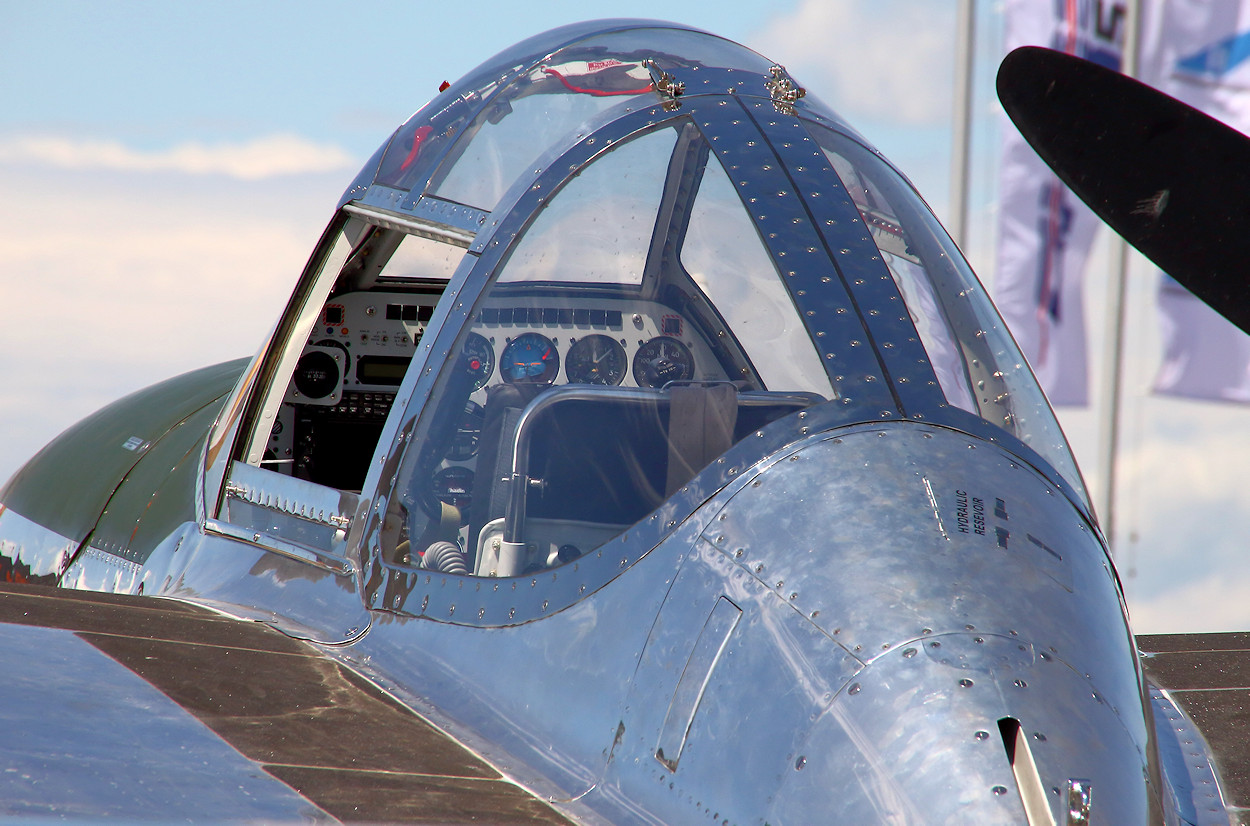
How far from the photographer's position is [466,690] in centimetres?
254

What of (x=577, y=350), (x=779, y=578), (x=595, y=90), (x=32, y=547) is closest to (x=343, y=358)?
(x=32, y=547)

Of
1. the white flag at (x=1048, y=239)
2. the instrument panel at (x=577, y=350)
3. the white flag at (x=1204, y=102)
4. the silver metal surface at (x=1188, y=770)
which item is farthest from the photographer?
the white flag at (x=1048, y=239)

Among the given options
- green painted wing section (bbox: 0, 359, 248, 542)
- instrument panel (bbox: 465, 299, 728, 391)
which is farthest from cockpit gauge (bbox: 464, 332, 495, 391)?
green painted wing section (bbox: 0, 359, 248, 542)

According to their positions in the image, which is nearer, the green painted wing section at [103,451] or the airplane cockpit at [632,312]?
the airplane cockpit at [632,312]

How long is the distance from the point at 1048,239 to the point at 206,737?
11.7 m

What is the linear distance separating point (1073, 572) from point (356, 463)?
13.8 ft

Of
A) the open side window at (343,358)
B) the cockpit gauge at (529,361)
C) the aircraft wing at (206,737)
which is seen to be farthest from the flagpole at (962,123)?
the aircraft wing at (206,737)

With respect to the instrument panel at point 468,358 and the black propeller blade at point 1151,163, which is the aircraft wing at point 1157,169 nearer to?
the black propeller blade at point 1151,163

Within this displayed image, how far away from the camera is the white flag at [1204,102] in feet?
37.3

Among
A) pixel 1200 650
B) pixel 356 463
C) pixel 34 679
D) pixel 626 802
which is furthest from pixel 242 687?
pixel 356 463

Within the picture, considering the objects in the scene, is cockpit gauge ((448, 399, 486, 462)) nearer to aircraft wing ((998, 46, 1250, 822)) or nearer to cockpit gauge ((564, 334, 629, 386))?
cockpit gauge ((564, 334, 629, 386))

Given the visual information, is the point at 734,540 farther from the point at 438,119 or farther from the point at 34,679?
the point at 438,119

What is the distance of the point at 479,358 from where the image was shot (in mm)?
3061

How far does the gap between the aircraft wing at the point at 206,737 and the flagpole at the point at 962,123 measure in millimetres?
10869
